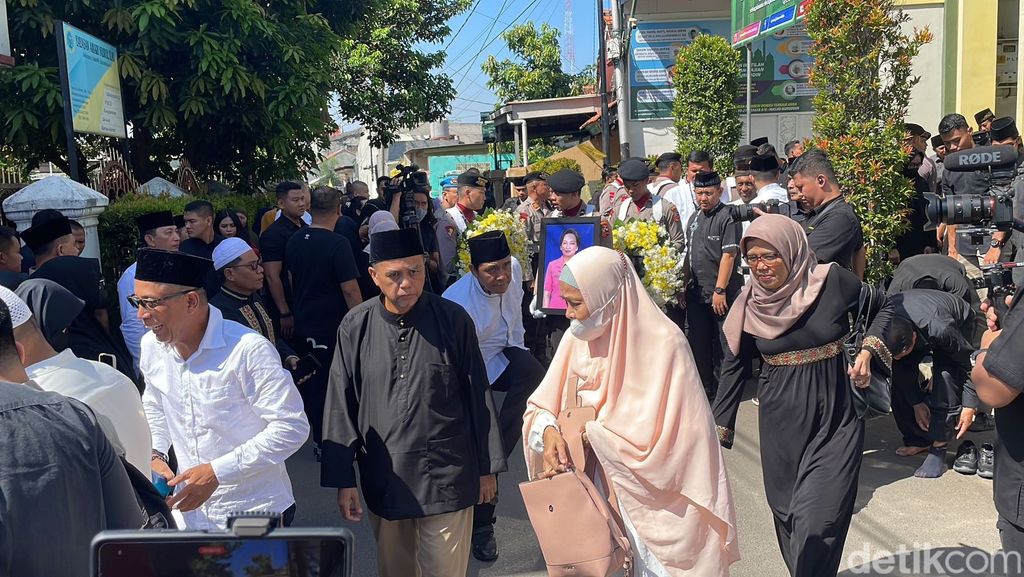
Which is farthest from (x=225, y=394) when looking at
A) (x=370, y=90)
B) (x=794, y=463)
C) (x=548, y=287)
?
(x=370, y=90)

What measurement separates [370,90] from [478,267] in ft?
52.9

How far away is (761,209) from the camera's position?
664 cm

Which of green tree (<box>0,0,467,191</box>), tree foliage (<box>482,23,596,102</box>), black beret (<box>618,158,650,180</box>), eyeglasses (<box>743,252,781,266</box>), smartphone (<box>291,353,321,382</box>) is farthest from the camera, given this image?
tree foliage (<box>482,23,596,102</box>)

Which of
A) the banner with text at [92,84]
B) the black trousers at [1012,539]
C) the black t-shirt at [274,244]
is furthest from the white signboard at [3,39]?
the black trousers at [1012,539]

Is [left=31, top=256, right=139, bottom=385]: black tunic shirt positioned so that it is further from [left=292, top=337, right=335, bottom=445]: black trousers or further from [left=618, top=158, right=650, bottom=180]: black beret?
[left=618, top=158, right=650, bottom=180]: black beret

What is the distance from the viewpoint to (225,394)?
10.9ft

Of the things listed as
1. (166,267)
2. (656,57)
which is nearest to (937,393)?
(166,267)

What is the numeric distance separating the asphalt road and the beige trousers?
1131 mm

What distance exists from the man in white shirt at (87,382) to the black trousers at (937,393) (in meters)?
5.13

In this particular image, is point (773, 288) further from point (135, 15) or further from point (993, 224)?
point (135, 15)

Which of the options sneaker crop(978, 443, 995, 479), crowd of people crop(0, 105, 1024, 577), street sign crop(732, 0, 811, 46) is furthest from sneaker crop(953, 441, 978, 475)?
street sign crop(732, 0, 811, 46)

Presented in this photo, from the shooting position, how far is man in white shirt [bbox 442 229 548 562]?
526 centimetres

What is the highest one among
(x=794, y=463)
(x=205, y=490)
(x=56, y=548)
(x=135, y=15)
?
(x=135, y=15)

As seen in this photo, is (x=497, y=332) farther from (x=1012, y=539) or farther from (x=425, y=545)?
(x=1012, y=539)
